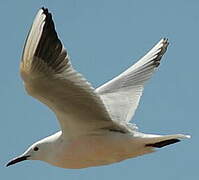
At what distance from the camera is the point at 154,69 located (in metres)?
13.2

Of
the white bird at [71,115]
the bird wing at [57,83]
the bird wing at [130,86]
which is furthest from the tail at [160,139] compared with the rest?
the bird wing at [130,86]

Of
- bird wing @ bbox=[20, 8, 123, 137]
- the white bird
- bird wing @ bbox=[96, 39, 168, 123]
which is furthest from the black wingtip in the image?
bird wing @ bbox=[96, 39, 168, 123]

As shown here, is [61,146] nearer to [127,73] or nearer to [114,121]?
[114,121]

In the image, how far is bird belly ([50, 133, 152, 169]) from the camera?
1109 centimetres

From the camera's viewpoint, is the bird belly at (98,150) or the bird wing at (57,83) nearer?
the bird wing at (57,83)

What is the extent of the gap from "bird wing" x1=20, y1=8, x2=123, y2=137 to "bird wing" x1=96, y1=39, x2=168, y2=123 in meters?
0.84

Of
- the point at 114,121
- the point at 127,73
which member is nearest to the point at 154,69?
the point at 127,73

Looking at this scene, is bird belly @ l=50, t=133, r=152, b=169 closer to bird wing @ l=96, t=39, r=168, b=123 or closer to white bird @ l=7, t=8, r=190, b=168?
white bird @ l=7, t=8, r=190, b=168

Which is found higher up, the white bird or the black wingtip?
the white bird

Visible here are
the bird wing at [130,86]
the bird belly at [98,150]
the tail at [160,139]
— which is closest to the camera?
the tail at [160,139]

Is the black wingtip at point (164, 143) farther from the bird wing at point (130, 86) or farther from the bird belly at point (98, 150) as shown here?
the bird wing at point (130, 86)

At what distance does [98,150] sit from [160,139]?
76 centimetres

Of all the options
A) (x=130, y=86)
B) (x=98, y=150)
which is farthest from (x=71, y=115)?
(x=130, y=86)

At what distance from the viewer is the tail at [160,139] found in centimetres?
1075
